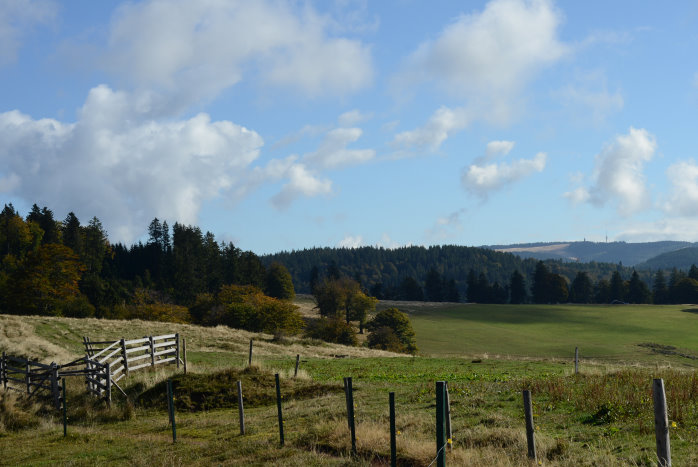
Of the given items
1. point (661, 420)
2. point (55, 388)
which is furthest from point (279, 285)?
point (661, 420)

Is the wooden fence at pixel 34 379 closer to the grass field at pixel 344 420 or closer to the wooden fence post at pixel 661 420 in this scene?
the grass field at pixel 344 420

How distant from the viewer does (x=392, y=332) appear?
83.6 m

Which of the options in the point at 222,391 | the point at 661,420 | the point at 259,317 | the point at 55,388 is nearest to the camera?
the point at 661,420

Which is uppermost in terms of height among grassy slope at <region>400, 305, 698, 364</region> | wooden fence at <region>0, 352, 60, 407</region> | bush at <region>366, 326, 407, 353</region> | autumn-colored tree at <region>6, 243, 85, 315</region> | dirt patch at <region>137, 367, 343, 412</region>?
autumn-colored tree at <region>6, 243, 85, 315</region>

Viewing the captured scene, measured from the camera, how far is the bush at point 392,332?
3246 inches

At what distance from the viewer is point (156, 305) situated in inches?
3600

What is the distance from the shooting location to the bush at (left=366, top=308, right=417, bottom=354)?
82.4m

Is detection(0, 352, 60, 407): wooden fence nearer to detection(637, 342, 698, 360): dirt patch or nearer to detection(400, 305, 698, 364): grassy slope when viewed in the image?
detection(400, 305, 698, 364): grassy slope

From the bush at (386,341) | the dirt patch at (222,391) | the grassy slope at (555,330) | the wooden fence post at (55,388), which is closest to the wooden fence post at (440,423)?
the dirt patch at (222,391)

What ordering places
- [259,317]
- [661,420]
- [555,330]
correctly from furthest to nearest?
[555,330] → [259,317] → [661,420]

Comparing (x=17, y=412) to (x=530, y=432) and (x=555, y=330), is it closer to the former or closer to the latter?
(x=530, y=432)

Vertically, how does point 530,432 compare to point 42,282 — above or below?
below

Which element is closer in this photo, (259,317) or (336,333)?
(336,333)

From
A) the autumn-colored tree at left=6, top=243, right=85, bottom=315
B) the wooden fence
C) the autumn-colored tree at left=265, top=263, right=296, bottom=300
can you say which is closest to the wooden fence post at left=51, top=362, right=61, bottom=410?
the wooden fence
